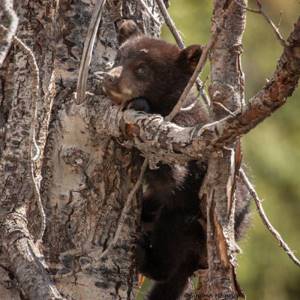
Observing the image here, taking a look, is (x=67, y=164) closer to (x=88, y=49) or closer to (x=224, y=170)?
(x=88, y=49)

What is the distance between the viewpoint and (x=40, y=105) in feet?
10.4

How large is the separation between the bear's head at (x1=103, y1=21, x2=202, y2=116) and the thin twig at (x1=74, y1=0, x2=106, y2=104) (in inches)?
19.0

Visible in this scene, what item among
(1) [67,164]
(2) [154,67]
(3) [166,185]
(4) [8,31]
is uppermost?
(4) [8,31]

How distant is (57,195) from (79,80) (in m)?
0.43

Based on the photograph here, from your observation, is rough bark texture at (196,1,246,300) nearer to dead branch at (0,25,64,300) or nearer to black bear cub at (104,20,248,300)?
dead branch at (0,25,64,300)

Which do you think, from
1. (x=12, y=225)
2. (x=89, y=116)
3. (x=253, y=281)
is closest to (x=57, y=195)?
(x=89, y=116)

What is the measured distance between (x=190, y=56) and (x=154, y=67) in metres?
0.31

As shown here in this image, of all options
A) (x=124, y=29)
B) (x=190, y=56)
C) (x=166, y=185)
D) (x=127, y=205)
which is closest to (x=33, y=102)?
(x=127, y=205)

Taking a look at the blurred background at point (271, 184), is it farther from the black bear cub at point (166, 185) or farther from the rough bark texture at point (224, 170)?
the rough bark texture at point (224, 170)

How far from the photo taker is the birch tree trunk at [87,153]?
2.86 m

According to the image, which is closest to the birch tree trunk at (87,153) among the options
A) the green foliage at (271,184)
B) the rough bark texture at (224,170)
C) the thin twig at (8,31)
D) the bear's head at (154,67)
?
the rough bark texture at (224,170)

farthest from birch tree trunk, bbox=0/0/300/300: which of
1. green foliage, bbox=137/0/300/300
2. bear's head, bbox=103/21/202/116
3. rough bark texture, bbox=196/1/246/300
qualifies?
green foliage, bbox=137/0/300/300

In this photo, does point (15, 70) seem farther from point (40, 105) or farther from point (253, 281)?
point (253, 281)

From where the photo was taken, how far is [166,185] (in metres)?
4.03
